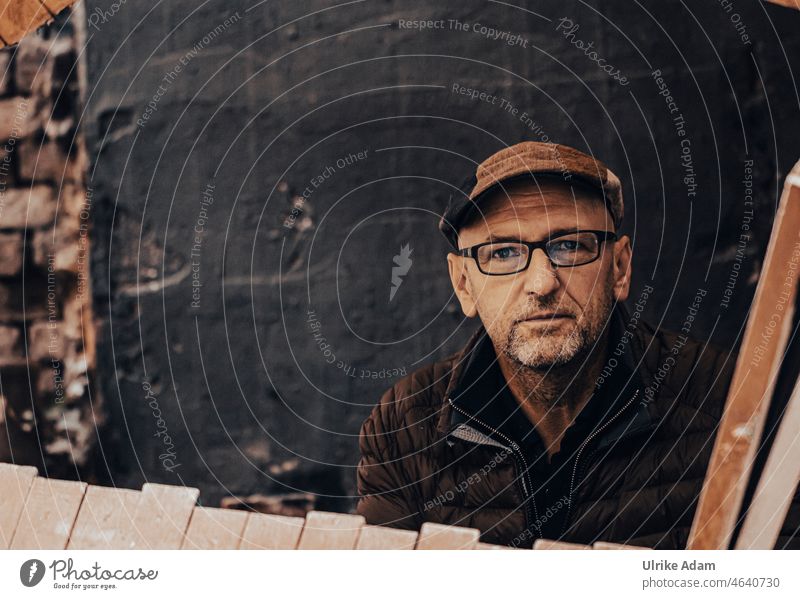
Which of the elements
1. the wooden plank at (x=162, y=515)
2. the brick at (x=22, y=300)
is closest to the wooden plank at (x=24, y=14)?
the brick at (x=22, y=300)

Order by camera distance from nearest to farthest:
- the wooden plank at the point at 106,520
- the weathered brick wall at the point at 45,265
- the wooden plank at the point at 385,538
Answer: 1. the wooden plank at the point at 385,538
2. the wooden plank at the point at 106,520
3. the weathered brick wall at the point at 45,265

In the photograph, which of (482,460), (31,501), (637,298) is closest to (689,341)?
(637,298)

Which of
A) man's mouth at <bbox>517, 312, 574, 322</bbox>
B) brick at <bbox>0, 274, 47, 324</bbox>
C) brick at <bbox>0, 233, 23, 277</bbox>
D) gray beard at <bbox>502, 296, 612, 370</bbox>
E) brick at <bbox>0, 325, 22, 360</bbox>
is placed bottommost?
brick at <bbox>0, 325, 22, 360</bbox>

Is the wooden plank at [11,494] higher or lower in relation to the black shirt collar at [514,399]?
lower

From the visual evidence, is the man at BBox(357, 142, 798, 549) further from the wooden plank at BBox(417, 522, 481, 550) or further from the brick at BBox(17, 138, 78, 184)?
the brick at BBox(17, 138, 78, 184)

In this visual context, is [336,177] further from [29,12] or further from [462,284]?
[29,12]

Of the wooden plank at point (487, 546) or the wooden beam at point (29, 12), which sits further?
the wooden beam at point (29, 12)

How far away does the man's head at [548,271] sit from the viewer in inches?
103

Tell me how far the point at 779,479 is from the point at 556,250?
921 millimetres

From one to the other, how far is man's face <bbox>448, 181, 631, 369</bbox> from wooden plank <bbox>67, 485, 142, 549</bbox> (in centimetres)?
127

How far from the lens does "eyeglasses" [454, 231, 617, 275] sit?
8.58 feet

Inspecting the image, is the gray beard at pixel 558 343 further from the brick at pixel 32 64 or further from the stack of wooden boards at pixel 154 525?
the brick at pixel 32 64

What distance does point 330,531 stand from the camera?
274cm

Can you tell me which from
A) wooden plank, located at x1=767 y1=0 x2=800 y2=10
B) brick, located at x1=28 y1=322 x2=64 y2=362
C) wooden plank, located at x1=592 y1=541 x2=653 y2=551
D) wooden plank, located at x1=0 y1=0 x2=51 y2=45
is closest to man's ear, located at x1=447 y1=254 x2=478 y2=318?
wooden plank, located at x1=592 y1=541 x2=653 y2=551
